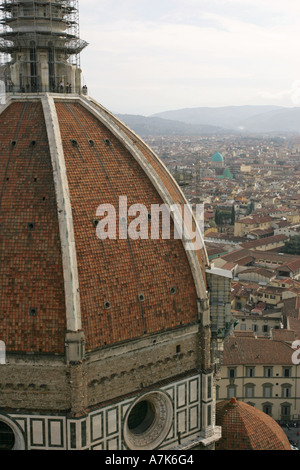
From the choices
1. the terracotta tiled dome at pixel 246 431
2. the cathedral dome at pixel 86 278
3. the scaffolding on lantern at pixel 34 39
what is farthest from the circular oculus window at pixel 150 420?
the scaffolding on lantern at pixel 34 39

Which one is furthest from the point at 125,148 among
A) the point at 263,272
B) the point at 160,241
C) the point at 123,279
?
the point at 263,272

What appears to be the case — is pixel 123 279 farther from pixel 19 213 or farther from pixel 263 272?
pixel 263 272

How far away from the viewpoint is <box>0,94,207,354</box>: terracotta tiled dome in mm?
14914

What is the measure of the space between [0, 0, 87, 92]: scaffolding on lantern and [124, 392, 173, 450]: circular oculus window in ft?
32.8

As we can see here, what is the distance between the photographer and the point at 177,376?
56.6 ft

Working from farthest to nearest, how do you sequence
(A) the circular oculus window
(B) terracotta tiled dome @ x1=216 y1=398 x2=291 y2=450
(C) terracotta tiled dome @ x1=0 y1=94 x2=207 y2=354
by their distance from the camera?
(B) terracotta tiled dome @ x1=216 y1=398 x2=291 y2=450
(A) the circular oculus window
(C) terracotta tiled dome @ x1=0 y1=94 x2=207 y2=354

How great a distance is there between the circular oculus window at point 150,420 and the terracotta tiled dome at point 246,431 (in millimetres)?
3409

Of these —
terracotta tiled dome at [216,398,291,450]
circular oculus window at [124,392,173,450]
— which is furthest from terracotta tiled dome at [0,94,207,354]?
terracotta tiled dome at [216,398,291,450]

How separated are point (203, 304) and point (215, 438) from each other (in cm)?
418

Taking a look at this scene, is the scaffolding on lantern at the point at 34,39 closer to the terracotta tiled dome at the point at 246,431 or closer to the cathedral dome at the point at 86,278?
the cathedral dome at the point at 86,278

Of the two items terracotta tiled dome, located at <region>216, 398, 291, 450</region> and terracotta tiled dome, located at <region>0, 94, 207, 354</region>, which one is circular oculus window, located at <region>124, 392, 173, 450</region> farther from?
terracotta tiled dome, located at <region>216, 398, 291, 450</region>

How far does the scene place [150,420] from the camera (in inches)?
682

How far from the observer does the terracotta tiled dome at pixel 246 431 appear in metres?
19.4

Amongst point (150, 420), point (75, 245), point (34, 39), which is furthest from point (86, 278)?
point (34, 39)
